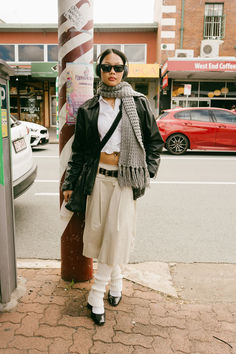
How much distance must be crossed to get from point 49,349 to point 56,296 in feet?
2.08

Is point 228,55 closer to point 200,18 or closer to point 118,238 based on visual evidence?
point 200,18

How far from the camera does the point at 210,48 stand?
19141mm

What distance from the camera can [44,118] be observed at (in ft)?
73.7

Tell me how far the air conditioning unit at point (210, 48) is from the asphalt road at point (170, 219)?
41.8 feet

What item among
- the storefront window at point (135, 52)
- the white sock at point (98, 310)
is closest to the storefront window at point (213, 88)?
the storefront window at point (135, 52)

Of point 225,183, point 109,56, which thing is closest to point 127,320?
point 109,56

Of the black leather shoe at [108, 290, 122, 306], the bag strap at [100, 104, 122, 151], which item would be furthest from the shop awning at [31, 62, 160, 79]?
the black leather shoe at [108, 290, 122, 306]

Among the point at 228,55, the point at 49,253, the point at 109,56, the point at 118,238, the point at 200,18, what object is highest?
the point at 200,18

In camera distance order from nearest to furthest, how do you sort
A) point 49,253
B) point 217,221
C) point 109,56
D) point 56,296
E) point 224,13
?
point 109,56 < point 56,296 < point 49,253 < point 217,221 < point 224,13

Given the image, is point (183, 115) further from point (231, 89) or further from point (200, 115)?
point (231, 89)

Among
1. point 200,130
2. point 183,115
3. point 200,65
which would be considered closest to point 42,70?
point 200,65

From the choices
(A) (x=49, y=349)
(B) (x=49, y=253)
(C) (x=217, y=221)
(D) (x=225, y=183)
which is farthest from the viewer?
(D) (x=225, y=183)

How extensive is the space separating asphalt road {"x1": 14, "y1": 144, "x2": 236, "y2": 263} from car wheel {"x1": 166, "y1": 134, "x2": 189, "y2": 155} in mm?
3256

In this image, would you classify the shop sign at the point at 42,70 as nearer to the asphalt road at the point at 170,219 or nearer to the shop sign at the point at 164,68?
the shop sign at the point at 164,68
